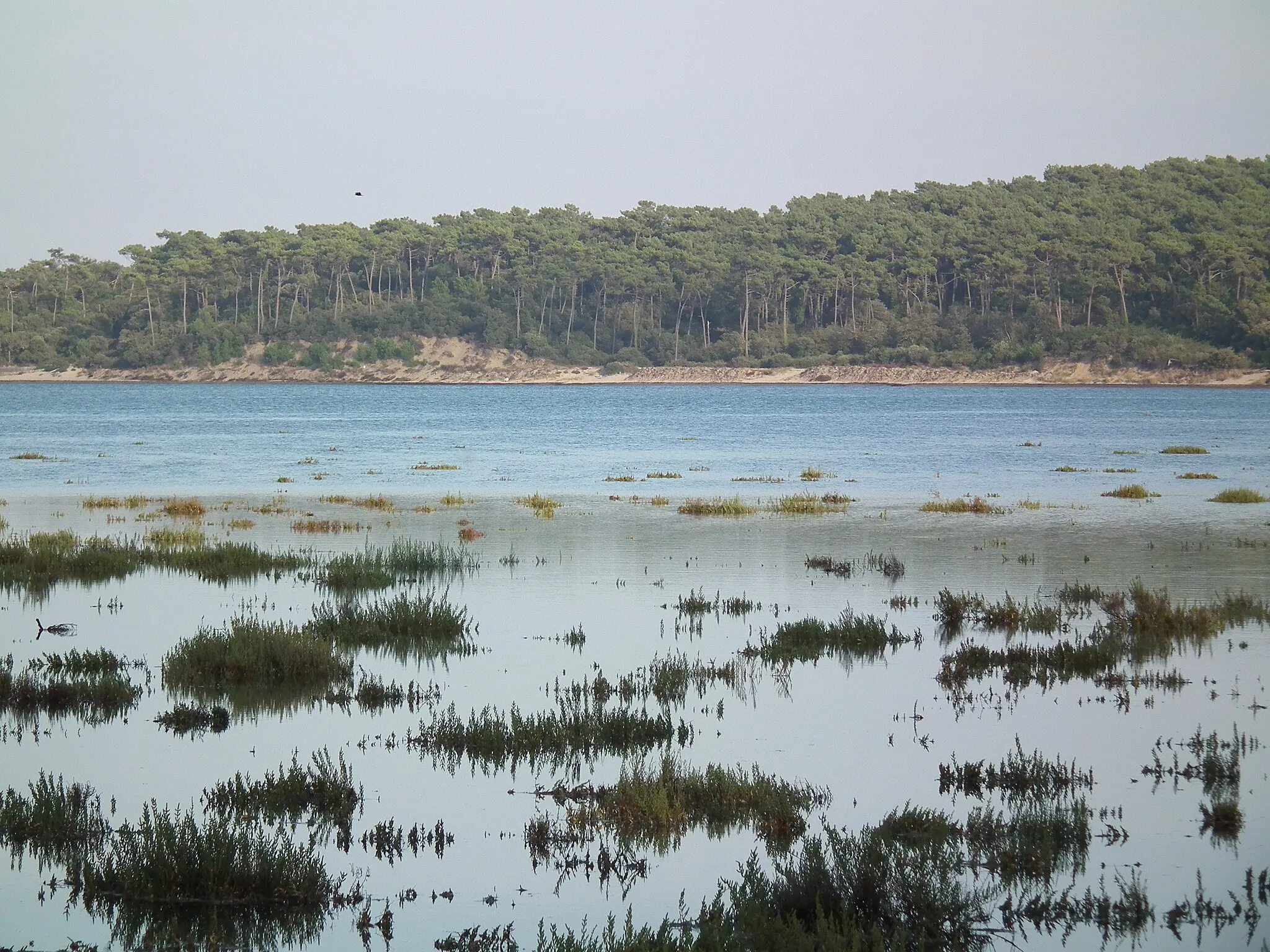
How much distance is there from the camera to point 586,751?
A: 1115 centimetres

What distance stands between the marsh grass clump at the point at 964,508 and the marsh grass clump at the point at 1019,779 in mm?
21410

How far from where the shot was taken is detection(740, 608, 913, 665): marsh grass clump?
15.0 metres

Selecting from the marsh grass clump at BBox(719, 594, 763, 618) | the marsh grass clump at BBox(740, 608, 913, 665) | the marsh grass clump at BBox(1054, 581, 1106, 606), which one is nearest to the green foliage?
the marsh grass clump at BBox(719, 594, 763, 618)

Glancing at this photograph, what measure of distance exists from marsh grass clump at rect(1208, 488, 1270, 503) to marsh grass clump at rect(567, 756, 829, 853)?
26784mm

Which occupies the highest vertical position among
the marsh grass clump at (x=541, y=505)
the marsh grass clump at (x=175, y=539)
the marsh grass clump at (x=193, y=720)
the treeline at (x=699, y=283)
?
the treeline at (x=699, y=283)

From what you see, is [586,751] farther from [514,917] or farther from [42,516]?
[42,516]

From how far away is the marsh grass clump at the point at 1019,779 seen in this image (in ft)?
32.9

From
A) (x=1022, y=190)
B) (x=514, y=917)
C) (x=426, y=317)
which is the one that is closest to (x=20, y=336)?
(x=426, y=317)

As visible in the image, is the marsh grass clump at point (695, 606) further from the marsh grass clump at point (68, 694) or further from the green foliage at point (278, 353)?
the green foliage at point (278, 353)

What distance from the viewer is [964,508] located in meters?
31.7

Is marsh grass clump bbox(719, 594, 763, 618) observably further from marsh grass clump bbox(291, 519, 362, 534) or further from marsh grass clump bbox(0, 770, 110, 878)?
marsh grass clump bbox(291, 519, 362, 534)

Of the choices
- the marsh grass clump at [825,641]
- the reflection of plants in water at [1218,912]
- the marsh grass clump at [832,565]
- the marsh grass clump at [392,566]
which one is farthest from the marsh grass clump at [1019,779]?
the marsh grass clump at [392,566]

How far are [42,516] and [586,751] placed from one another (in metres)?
22.4

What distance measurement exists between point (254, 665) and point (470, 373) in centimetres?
14192
